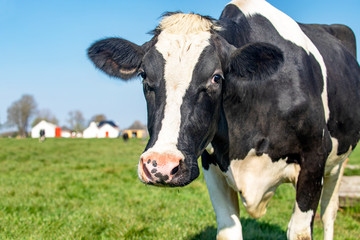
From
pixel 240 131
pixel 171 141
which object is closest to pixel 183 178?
pixel 171 141

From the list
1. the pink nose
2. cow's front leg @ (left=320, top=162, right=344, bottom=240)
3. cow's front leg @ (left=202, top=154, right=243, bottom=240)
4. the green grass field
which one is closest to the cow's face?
the pink nose

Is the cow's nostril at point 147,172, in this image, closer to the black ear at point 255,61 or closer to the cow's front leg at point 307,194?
the black ear at point 255,61

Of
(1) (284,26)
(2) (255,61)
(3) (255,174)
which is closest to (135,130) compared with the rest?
(1) (284,26)

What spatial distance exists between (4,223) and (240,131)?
354 centimetres

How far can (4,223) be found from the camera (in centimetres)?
519

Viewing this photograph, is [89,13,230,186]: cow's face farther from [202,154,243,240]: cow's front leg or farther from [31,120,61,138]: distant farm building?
[31,120,61,138]: distant farm building

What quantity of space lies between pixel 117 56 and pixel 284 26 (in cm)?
173

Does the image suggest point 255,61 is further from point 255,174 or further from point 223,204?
point 223,204

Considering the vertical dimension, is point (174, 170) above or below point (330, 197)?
above

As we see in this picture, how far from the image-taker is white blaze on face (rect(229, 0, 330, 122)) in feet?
12.8

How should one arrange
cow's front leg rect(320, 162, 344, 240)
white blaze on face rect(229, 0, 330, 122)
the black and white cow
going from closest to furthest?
the black and white cow < white blaze on face rect(229, 0, 330, 122) < cow's front leg rect(320, 162, 344, 240)

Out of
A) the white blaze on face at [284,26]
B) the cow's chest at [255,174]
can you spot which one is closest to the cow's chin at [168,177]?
the cow's chest at [255,174]

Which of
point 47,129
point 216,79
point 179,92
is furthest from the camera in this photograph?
point 47,129

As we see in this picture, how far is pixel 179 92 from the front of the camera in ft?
8.70
